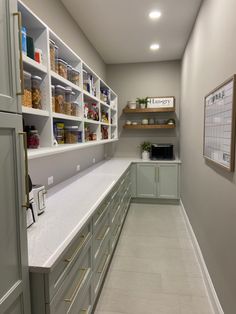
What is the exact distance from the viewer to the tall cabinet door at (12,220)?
85 cm

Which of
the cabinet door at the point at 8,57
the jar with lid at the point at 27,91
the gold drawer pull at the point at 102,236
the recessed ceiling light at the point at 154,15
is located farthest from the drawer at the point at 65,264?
the recessed ceiling light at the point at 154,15

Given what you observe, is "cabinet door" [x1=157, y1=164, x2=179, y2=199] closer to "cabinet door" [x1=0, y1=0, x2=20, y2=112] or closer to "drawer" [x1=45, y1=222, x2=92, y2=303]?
"drawer" [x1=45, y1=222, x2=92, y2=303]

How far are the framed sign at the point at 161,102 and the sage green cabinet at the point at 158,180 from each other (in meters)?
1.21

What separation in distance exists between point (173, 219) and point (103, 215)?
2110 mm

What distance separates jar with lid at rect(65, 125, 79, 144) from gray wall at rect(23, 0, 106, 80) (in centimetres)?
105

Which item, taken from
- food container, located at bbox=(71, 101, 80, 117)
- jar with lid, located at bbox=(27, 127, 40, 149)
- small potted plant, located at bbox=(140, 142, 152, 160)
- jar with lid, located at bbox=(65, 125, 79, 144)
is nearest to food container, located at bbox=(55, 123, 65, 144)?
jar with lid, located at bbox=(65, 125, 79, 144)

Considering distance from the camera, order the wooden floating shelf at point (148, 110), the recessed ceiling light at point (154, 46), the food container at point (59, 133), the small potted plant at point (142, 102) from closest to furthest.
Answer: the food container at point (59, 133) < the recessed ceiling light at point (154, 46) < the wooden floating shelf at point (148, 110) < the small potted plant at point (142, 102)

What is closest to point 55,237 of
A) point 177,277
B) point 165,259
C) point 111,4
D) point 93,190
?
point 93,190

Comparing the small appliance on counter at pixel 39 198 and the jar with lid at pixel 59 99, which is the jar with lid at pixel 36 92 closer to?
the jar with lid at pixel 59 99

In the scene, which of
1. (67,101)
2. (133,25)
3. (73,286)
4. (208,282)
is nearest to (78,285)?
(73,286)

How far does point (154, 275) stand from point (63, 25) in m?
2.96

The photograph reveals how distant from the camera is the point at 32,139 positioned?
164cm

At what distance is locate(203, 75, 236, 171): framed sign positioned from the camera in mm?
1476

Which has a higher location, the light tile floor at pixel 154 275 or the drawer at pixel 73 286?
the drawer at pixel 73 286
